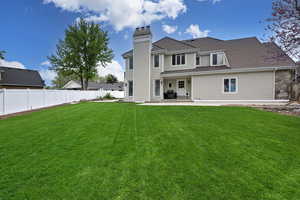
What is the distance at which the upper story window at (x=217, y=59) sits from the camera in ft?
47.9

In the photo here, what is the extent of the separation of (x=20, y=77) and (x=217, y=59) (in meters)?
30.1

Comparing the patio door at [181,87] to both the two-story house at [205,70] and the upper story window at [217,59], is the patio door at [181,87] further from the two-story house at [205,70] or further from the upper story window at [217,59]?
the upper story window at [217,59]

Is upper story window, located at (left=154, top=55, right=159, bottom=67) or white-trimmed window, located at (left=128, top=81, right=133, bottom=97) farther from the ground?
upper story window, located at (left=154, top=55, right=159, bottom=67)

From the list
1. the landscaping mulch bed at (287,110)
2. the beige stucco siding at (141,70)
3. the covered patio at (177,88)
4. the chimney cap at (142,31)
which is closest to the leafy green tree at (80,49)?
the chimney cap at (142,31)

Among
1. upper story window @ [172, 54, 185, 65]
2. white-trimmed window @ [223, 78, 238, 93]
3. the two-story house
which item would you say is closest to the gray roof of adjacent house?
the two-story house

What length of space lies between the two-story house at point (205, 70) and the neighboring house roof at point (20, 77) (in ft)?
64.5

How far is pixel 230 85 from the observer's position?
12359 mm

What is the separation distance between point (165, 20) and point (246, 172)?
1825cm

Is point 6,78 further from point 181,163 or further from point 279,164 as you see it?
point 279,164

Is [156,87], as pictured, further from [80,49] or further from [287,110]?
[80,49]

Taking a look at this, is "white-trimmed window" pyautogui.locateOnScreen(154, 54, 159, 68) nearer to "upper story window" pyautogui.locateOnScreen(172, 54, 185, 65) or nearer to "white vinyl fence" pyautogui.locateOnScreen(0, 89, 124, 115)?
"upper story window" pyautogui.locateOnScreen(172, 54, 185, 65)

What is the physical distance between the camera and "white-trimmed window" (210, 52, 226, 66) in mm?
14610

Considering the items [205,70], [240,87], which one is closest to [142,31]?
[205,70]

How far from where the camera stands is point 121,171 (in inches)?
97.3
